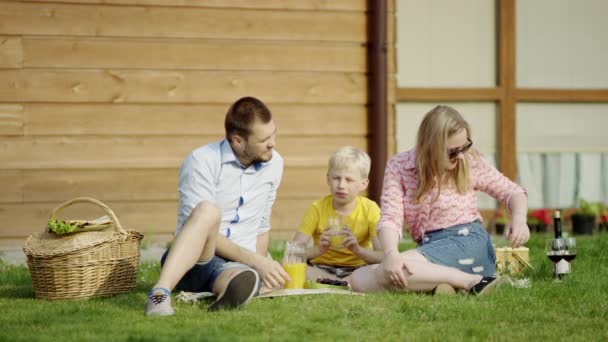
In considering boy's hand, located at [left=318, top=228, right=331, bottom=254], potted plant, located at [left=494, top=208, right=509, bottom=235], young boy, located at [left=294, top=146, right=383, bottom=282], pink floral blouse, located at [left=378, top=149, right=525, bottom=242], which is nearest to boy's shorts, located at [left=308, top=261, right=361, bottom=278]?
young boy, located at [left=294, top=146, right=383, bottom=282]

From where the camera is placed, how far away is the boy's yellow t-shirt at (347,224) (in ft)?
19.1

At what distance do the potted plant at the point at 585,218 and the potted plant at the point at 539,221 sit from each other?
24 cm

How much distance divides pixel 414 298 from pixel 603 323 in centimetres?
95

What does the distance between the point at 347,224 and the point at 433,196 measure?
27.1 inches

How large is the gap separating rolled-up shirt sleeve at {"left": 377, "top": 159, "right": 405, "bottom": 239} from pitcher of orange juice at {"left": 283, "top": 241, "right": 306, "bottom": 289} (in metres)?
0.46

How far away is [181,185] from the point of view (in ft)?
16.9

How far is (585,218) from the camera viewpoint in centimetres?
873

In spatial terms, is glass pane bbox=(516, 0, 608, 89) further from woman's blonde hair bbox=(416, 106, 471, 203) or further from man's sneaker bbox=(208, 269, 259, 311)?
man's sneaker bbox=(208, 269, 259, 311)

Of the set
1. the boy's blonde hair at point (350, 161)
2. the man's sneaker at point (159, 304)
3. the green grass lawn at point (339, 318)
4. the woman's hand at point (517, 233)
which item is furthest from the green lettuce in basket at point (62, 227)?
the woman's hand at point (517, 233)

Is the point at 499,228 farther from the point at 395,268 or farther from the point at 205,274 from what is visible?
the point at 205,274

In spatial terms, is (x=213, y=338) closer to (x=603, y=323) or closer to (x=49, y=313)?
(x=49, y=313)

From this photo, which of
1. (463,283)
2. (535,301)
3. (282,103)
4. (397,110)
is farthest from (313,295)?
(397,110)

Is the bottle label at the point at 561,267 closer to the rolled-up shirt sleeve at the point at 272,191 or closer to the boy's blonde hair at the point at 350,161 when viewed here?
the boy's blonde hair at the point at 350,161

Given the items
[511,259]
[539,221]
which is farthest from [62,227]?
[539,221]
